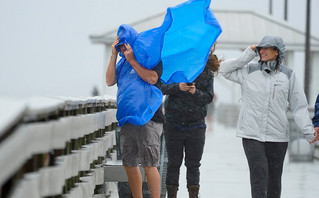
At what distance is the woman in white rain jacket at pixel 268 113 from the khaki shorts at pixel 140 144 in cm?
97

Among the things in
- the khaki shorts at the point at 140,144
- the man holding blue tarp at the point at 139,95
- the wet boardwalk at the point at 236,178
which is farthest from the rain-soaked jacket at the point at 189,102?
the wet boardwalk at the point at 236,178

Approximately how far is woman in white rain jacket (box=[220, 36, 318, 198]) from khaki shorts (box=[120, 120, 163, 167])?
0.97 meters

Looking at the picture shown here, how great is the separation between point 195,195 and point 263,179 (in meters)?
1.31

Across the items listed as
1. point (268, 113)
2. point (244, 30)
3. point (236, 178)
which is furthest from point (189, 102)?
point (244, 30)

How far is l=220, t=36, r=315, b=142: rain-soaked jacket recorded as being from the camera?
805 cm

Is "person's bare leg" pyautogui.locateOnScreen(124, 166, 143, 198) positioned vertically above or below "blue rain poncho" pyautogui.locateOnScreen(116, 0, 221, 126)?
below

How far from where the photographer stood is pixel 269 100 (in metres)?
8.08

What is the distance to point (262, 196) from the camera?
7941 mm

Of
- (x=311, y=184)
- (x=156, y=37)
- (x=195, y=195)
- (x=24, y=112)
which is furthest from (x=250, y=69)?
(x=311, y=184)

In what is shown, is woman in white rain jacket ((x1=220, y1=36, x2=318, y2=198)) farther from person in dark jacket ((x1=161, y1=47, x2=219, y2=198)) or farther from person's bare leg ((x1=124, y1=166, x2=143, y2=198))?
person's bare leg ((x1=124, y1=166, x2=143, y2=198))

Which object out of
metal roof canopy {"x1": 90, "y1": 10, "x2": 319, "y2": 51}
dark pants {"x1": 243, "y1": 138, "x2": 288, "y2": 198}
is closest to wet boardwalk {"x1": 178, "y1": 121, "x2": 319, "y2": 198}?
dark pants {"x1": 243, "y1": 138, "x2": 288, "y2": 198}

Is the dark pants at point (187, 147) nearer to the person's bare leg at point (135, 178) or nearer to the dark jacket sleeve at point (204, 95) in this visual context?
the dark jacket sleeve at point (204, 95)

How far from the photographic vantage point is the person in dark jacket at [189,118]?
893cm

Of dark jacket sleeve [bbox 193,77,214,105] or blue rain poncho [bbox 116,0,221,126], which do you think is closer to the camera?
blue rain poncho [bbox 116,0,221,126]
